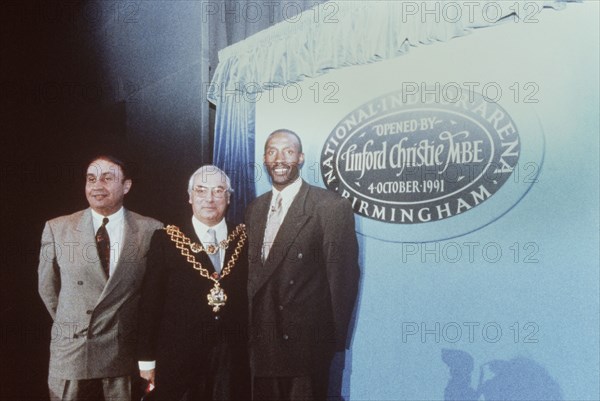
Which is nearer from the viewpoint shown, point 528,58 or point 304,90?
point 528,58

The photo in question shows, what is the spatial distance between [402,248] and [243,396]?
0.95m

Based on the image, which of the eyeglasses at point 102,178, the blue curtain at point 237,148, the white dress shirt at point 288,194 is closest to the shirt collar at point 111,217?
the eyeglasses at point 102,178

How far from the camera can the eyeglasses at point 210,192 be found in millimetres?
2232

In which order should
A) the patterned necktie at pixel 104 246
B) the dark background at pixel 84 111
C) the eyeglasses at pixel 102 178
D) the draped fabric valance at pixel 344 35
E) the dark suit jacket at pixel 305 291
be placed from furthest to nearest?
the dark background at pixel 84 111 → the eyeglasses at pixel 102 178 → the patterned necktie at pixel 104 246 → the dark suit jacket at pixel 305 291 → the draped fabric valance at pixel 344 35

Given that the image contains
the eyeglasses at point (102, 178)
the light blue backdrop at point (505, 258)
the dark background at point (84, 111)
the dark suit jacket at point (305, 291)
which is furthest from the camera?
the dark background at point (84, 111)

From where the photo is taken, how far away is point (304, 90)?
8.16 feet

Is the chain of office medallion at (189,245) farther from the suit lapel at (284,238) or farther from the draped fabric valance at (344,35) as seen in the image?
the draped fabric valance at (344,35)

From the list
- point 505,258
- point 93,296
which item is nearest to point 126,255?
point 93,296

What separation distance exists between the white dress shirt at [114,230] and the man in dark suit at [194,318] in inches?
10.4

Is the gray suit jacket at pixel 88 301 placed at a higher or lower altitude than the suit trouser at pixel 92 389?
higher

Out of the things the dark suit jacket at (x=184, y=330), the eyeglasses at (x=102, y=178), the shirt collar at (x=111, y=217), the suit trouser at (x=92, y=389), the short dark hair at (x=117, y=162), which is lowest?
the suit trouser at (x=92, y=389)

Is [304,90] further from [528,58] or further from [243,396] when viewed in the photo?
[243,396]

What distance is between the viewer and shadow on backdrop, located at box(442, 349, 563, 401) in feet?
6.68

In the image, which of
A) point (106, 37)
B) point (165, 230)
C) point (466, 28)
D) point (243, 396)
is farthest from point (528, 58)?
point (106, 37)
